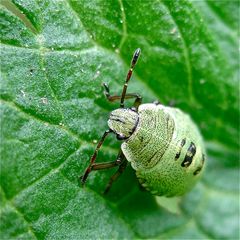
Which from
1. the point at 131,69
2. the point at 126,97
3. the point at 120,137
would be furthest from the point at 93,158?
the point at 131,69

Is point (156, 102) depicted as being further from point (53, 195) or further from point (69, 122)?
point (53, 195)

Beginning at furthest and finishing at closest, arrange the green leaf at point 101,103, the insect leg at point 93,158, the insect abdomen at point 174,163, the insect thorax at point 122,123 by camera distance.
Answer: the insect abdomen at point 174,163 < the insect thorax at point 122,123 < the insect leg at point 93,158 < the green leaf at point 101,103

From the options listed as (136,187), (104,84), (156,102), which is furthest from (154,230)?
(104,84)

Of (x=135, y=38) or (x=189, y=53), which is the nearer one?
(x=135, y=38)

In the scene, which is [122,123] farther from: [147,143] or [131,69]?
[131,69]

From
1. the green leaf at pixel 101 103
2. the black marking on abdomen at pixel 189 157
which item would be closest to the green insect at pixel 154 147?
the black marking on abdomen at pixel 189 157

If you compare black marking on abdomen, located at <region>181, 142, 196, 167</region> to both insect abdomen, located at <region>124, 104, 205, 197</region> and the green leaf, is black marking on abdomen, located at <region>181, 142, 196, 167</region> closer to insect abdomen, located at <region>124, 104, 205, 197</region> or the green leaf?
insect abdomen, located at <region>124, 104, 205, 197</region>

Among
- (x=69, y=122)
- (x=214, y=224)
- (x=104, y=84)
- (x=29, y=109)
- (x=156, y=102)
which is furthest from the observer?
(x=214, y=224)

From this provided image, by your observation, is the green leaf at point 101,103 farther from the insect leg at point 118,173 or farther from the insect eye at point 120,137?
the insect eye at point 120,137
